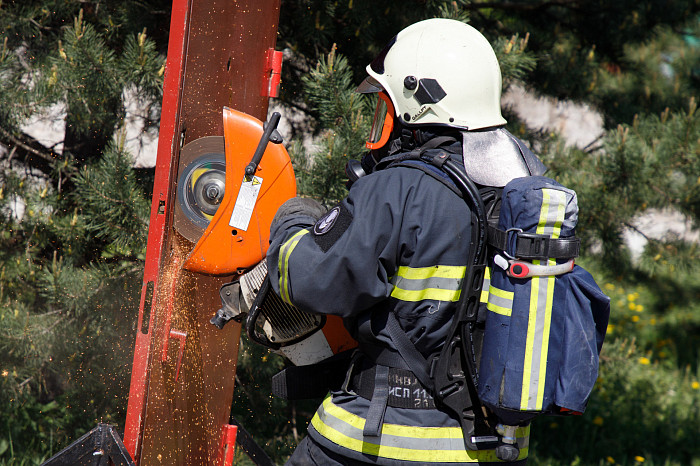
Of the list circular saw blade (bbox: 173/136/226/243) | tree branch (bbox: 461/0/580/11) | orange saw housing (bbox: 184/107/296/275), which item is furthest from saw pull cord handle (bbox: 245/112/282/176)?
tree branch (bbox: 461/0/580/11)

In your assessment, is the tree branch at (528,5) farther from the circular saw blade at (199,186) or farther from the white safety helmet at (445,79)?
the circular saw blade at (199,186)

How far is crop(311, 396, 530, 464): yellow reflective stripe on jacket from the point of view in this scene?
1.71 meters

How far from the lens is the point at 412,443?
1715 mm

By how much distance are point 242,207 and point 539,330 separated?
3.13 feet

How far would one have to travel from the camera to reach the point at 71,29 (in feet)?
8.38

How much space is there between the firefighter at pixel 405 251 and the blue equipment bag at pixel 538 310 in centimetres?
15

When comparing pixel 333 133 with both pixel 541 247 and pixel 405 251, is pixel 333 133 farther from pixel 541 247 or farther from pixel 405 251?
pixel 541 247

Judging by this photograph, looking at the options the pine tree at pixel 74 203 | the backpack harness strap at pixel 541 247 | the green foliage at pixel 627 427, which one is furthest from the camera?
the green foliage at pixel 627 427

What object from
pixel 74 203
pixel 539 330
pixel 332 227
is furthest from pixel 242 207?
pixel 74 203

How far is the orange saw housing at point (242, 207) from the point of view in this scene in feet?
6.53

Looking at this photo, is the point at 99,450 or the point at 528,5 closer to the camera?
the point at 99,450

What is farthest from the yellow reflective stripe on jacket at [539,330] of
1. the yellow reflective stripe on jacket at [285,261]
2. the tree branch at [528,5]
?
the tree branch at [528,5]

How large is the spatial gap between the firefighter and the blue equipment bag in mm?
149

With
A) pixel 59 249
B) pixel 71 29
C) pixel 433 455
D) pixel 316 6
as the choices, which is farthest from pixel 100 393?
pixel 316 6
